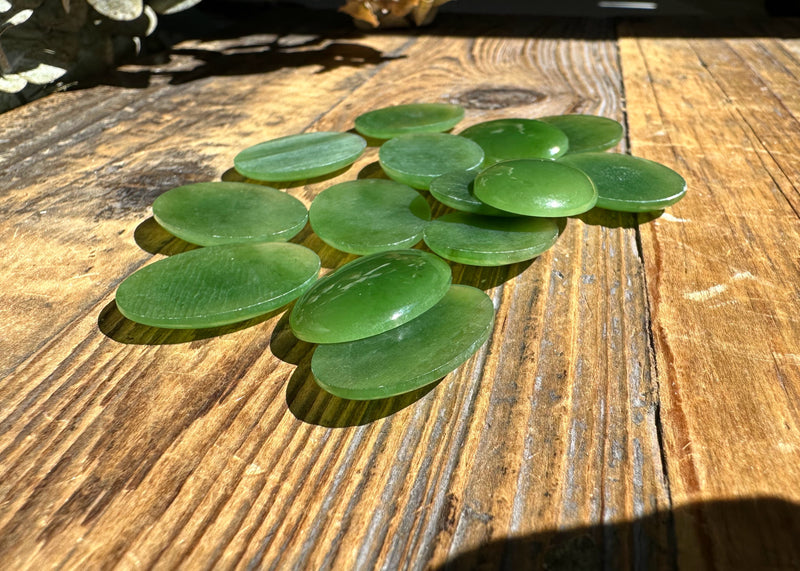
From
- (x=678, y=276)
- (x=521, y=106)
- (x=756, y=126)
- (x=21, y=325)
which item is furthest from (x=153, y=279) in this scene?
(x=756, y=126)

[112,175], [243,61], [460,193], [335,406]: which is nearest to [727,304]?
[460,193]

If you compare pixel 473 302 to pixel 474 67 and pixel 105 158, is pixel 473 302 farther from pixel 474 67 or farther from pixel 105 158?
pixel 474 67

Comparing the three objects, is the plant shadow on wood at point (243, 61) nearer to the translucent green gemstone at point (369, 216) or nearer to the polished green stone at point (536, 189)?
the translucent green gemstone at point (369, 216)

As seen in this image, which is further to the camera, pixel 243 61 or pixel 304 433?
pixel 243 61

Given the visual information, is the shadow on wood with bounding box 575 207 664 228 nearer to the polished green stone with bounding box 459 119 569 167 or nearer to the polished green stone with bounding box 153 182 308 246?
the polished green stone with bounding box 459 119 569 167

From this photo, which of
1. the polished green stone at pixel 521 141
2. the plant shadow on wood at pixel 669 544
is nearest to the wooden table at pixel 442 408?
the plant shadow on wood at pixel 669 544

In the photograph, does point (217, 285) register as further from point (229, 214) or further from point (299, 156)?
point (299, 156)
